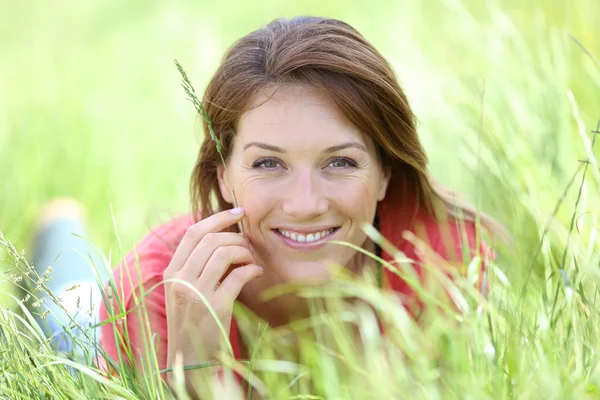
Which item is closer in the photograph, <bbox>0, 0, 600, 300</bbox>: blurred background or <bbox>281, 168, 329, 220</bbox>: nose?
<bbox>281, 168, 329, 220</bbox>: nose

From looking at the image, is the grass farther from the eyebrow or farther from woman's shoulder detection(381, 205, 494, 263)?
the eyebrow

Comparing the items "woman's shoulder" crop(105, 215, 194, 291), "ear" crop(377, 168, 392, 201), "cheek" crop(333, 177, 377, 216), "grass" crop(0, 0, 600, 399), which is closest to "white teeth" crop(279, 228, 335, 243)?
"cheek" crop(333, 177, 377, 216)

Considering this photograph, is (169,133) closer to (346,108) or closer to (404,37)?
(404,37)

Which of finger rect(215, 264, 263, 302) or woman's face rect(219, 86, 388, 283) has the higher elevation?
woman's face rect(219, 86, 388, 283)

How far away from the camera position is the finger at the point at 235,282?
2.28m

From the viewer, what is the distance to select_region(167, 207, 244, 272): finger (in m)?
2.34

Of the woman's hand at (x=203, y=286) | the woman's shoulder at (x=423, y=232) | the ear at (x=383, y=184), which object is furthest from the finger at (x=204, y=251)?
the woman's shoulder at (x=423, y=232)

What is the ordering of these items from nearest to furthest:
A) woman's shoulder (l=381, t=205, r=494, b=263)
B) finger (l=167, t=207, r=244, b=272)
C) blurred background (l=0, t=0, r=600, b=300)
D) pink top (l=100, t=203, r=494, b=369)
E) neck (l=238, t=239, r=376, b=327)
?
finger (l=167, t=207, r=244, b=272)
pink top (l=100, t=203, r=494, b=369)
neck (l=238, t=239, r=376, b=327)
woman's shoulder (l=381, t=205, r=494, b=263)
blurred background (l=0, t=0, r=600, b=300)

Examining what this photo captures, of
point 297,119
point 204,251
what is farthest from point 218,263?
Result: point 297,119

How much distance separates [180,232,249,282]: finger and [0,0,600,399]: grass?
279 mm

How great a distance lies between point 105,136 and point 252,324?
216cm

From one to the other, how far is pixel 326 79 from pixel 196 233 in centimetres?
59

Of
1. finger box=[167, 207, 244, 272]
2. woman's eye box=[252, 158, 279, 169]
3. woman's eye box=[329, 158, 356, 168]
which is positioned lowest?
finger box=[167, 207, 244, 272]

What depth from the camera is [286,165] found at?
2445 mm
